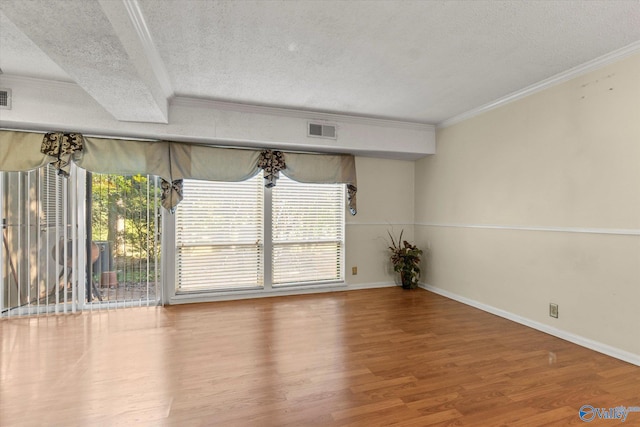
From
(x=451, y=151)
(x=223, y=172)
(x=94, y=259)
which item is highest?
(x=451, y=151)

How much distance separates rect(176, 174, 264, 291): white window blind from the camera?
14.2 ft

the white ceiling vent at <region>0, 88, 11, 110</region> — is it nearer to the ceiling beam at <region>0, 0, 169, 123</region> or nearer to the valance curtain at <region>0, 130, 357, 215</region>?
the valance curtain at <region>0, 130, 357, 215</region>

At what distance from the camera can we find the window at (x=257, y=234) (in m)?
4.37

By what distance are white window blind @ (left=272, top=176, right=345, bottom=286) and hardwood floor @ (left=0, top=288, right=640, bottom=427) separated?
1.22m

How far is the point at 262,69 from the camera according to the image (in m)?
2.99

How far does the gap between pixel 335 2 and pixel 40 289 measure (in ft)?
14.5

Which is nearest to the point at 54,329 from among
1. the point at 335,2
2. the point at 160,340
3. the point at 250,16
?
the point at 160,340

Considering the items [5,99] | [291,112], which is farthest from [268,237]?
[5,99]

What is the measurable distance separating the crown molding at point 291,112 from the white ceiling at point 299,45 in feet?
0.68

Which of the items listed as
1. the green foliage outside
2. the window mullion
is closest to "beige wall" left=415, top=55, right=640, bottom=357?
the window mullion

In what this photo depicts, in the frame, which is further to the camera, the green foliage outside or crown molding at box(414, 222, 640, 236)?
the green foliage outside

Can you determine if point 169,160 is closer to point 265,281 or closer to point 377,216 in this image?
point 265,281

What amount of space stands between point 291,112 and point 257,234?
5.87 ft

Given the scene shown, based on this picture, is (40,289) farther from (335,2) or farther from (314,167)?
(335,2)
